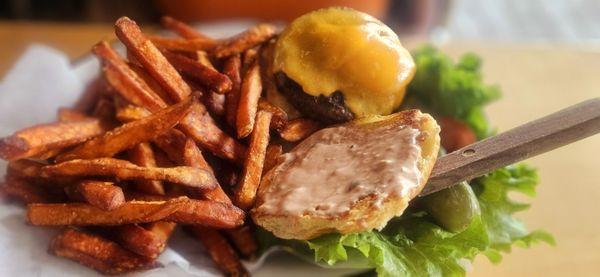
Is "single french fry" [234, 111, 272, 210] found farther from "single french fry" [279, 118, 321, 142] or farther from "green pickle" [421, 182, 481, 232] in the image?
"green pickle" [421, 182, 481, 232]

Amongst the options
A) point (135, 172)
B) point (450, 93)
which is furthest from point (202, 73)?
point (450, 93)

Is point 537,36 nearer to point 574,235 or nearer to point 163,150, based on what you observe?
point 574,235

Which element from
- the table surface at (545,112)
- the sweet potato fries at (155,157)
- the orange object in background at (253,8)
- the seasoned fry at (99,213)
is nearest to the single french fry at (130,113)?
the sweet potato fries at (155,157)

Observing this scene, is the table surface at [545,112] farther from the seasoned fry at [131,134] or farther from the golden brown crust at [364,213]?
the seasoned fry at [131,134]

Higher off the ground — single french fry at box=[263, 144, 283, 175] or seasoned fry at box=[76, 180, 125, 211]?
seasoned fry at box=[76, 180, 125, 211]

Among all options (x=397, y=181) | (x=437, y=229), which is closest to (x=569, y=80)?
(x=437, y=229)

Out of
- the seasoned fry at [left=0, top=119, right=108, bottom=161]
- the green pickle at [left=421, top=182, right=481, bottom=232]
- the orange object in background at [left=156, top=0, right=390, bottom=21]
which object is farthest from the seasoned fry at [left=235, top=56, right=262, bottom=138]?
the orange object in background at [left=156, top=0, right=390, bottom=21]
